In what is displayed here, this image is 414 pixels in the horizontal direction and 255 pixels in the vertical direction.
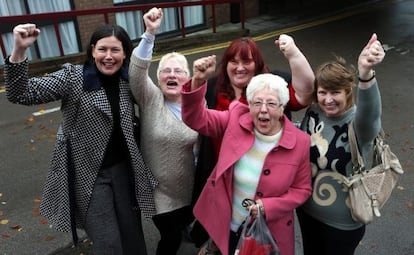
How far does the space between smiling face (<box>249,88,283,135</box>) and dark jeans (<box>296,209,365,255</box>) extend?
2.30ft

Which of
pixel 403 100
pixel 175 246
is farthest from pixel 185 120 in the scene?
pixel 403 100

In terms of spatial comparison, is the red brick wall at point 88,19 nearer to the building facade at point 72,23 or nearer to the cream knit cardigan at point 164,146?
the building facade at point 72,23

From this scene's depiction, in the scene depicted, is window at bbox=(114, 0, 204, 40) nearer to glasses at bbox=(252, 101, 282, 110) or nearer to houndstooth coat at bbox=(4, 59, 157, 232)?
houndstooth coat at bbox=(4, 59, 157, 232)

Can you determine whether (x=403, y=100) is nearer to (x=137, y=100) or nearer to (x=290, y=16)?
(x=137, y=100)

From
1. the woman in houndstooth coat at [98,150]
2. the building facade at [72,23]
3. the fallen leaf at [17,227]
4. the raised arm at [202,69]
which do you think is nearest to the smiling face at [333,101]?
the raised arm at [202,69]

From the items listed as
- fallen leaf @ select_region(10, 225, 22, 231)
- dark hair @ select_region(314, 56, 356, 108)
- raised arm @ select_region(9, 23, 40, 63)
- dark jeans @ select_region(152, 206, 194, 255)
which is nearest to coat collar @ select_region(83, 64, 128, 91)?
raised arm @ select_region(9, 23, 40, 63)

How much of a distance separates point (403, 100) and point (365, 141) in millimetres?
5122

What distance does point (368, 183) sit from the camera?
7.56 ft

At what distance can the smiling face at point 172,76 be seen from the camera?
2650 millimetres

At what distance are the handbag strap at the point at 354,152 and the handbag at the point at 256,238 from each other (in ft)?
1.94

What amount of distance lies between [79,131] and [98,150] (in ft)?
0.53

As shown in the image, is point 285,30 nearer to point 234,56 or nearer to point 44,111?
point 44,111

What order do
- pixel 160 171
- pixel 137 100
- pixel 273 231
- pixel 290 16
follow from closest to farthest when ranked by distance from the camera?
pixel 273 231, pixel 137 100, pixel 160 171, pixel 290 16

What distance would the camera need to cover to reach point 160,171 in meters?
2.78
